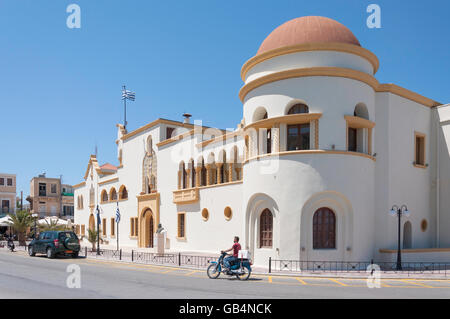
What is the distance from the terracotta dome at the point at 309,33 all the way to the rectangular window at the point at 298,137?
3.79 m

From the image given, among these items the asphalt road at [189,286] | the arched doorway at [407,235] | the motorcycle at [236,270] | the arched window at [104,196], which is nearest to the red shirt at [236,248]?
the motorcycle at [236,270]

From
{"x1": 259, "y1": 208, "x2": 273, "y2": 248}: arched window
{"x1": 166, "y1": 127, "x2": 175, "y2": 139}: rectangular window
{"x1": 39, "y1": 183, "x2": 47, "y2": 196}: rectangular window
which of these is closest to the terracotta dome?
{"x1": 259, "y1": 208, "x2": 273, "y2": 248}: arched window

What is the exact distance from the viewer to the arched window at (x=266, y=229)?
19234 mm

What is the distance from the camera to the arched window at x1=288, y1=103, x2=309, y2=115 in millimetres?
18953

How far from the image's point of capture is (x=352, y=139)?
1964cm

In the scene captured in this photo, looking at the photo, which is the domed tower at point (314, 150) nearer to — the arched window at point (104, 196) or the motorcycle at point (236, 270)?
the motorcycle at point (236, 270)

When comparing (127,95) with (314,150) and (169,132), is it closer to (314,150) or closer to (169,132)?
(169,132)

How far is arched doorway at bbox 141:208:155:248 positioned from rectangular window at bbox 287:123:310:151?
17.6m

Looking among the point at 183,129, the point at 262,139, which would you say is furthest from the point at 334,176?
the point at 183,129

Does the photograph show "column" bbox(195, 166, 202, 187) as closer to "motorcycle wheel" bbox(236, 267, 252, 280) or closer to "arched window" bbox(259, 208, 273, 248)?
"arched window" bbox(259, 208, 273, 248)

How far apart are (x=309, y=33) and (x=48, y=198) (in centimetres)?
5777

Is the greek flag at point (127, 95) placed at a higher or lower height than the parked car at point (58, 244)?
higher
